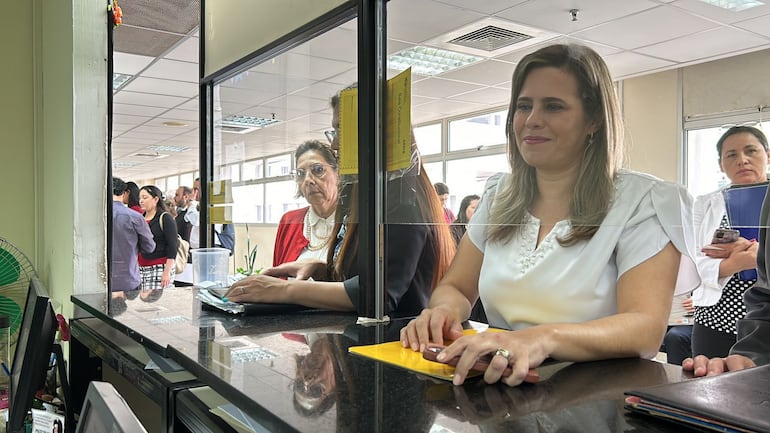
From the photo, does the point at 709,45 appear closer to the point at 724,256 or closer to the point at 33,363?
the point at 724,256

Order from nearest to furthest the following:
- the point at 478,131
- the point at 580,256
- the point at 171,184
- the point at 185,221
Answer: the point at 580,256
the point at 478,131
the point at 185,221
the point at 171,184

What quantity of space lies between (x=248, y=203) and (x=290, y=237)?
33 centimetres

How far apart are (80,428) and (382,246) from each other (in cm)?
81

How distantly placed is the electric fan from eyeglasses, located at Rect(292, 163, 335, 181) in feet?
4.02

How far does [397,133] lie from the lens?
1.34 metres

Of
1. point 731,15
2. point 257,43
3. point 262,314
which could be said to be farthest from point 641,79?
point 257,43

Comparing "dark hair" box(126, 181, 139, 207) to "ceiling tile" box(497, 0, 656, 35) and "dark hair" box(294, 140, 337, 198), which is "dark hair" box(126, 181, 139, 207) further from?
"ceiling tile" box(497, 0, 656, 35)

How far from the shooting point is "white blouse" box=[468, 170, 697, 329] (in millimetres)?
893

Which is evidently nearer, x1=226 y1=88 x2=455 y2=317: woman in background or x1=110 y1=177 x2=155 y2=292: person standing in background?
x1=226 y1=88 x2=455 y2=317: woman in background

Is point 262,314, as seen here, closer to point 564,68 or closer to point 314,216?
point 314,216

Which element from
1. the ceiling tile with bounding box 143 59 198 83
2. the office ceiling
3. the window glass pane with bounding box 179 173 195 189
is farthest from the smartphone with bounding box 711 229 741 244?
the window glass pane with bounding box 179 173 195 189

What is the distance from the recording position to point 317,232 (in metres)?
1.66

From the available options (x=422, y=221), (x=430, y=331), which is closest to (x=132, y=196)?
(x=422, y=221)

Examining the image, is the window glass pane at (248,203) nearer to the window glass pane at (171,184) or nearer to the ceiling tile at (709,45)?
the ceiling tile at (709,45)
